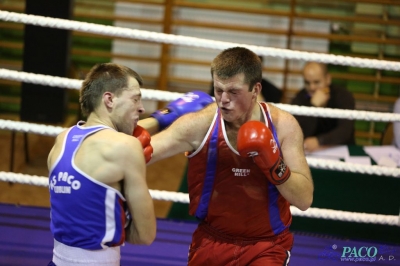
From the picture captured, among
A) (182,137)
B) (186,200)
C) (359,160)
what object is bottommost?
(186,200)

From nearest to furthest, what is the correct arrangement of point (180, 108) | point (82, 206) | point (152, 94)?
point (82, 206), point (180, 108), point (152, 94)

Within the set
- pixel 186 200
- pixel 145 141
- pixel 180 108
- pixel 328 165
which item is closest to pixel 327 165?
pixel 328 165

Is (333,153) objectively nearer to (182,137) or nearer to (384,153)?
(384,153)

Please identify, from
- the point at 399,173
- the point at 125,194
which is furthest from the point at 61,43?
the point at 125,194

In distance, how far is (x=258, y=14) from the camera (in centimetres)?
697

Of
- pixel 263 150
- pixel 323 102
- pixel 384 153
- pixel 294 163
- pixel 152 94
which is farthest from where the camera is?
pixel 323 102

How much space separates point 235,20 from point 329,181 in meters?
3.72

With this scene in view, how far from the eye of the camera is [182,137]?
253 cm

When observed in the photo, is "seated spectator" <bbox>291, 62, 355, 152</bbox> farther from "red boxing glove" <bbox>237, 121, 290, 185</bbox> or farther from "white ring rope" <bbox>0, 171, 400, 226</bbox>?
"red boxing glove" <bbox>237, 121, 290, 185</bbox>

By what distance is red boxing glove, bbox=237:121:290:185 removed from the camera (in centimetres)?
224

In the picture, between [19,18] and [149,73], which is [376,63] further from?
[149,73]

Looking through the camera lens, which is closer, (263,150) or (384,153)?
(263,150)

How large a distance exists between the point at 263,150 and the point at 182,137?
40cm

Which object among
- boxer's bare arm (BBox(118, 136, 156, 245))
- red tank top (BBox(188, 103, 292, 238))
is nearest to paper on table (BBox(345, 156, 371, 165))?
red tank top (BBox(188, 103, 292, 238))
